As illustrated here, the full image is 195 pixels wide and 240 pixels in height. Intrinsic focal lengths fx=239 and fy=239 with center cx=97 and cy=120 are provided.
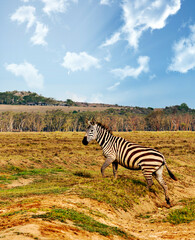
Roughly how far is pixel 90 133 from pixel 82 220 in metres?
6.53

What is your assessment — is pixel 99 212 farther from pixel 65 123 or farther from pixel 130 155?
pixel 65 123

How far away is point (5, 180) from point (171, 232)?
12.2 meters

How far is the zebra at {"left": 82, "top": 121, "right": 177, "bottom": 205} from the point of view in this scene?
36.0 feet

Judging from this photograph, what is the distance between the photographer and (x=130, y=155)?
11391 mm

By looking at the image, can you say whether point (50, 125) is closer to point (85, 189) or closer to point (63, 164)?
point (63, 164)

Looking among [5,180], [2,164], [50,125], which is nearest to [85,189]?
[5,180]

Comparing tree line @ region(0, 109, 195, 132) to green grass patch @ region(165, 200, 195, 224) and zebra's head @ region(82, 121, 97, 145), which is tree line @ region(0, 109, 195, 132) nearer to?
zebra's head @ region(82, 121, 97, 145)

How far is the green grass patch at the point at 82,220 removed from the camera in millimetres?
5992

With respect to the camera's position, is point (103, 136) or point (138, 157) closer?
point (138, 157)

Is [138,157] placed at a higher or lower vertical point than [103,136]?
lower

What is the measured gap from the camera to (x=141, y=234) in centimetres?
705

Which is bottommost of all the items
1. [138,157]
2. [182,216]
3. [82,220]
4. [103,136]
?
[182,216]

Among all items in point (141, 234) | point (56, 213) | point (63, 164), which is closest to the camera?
point (56, 213)

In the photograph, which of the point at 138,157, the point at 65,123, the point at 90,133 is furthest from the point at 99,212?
the point at 65,123
